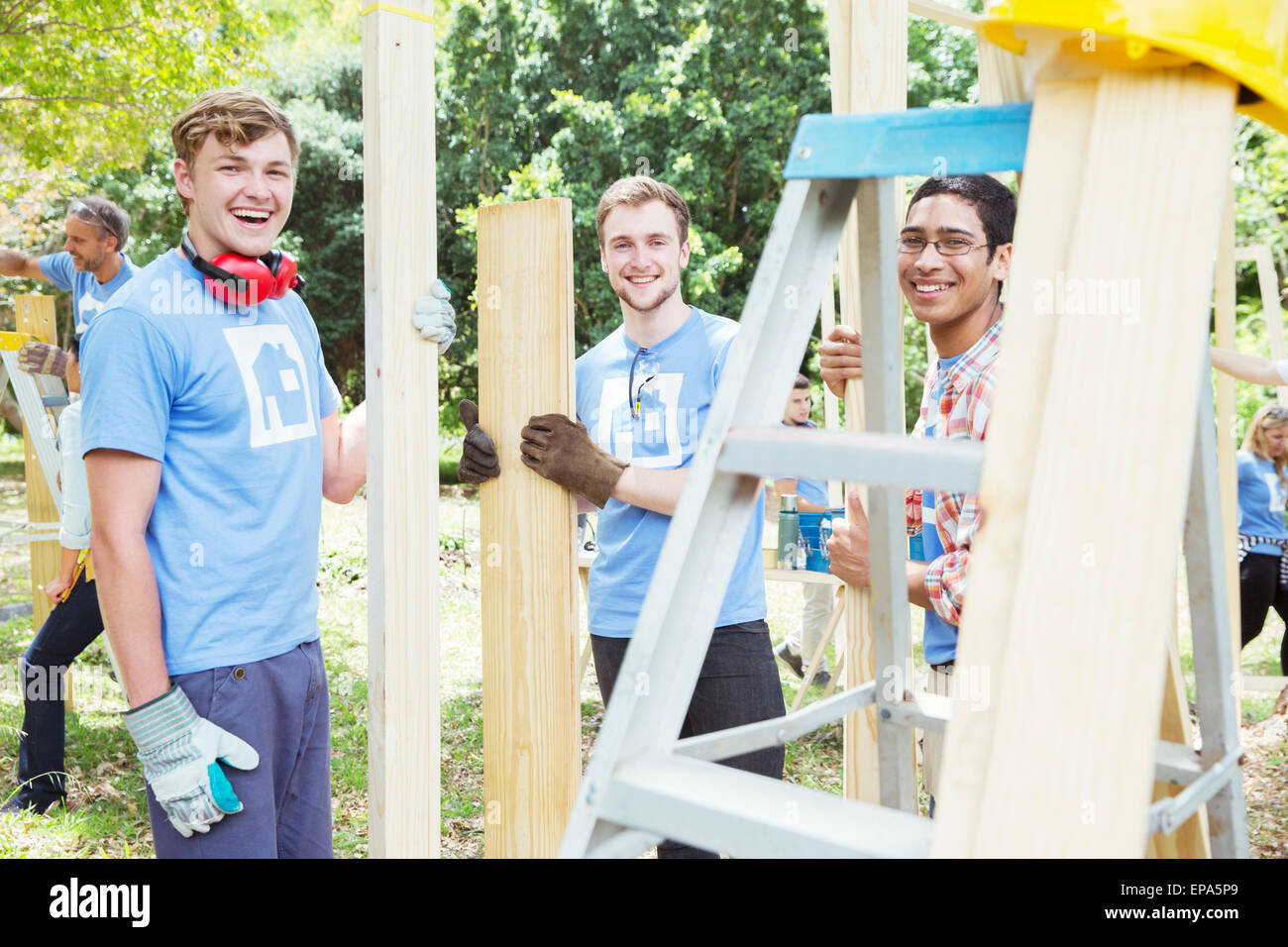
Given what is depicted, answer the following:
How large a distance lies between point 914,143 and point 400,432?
3.82ft

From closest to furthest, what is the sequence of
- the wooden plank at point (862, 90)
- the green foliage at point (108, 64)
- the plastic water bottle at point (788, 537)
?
the wooden plank at point (862, 90)
the plastic water bottle at point (788, 537)
the green foliage at point (108, 64)

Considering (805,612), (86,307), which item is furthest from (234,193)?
(805,612)

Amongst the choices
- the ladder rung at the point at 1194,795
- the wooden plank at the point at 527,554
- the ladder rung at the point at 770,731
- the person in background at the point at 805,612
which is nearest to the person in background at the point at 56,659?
the wooden plank at the point at 527,554

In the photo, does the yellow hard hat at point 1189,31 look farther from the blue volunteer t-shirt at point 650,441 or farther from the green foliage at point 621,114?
the green foliage at point 621,114

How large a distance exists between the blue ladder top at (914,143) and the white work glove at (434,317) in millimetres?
946

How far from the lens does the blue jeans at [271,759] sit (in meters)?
1.98

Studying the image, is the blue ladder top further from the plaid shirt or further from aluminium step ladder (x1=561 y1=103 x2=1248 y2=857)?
the plaid shirt

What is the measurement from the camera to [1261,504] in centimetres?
673

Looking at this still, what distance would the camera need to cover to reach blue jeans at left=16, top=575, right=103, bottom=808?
4.26 m

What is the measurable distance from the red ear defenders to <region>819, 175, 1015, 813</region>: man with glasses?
1.19 m

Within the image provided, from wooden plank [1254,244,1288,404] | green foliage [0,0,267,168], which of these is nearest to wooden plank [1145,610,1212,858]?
wooden plank [1254,244,1288,404]

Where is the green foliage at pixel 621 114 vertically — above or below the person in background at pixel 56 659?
above

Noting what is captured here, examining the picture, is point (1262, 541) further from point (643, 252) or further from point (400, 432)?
point (400, 432)

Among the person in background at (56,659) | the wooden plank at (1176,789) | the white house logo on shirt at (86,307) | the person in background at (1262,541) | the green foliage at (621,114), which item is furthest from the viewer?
the green foliage at (621,114)
